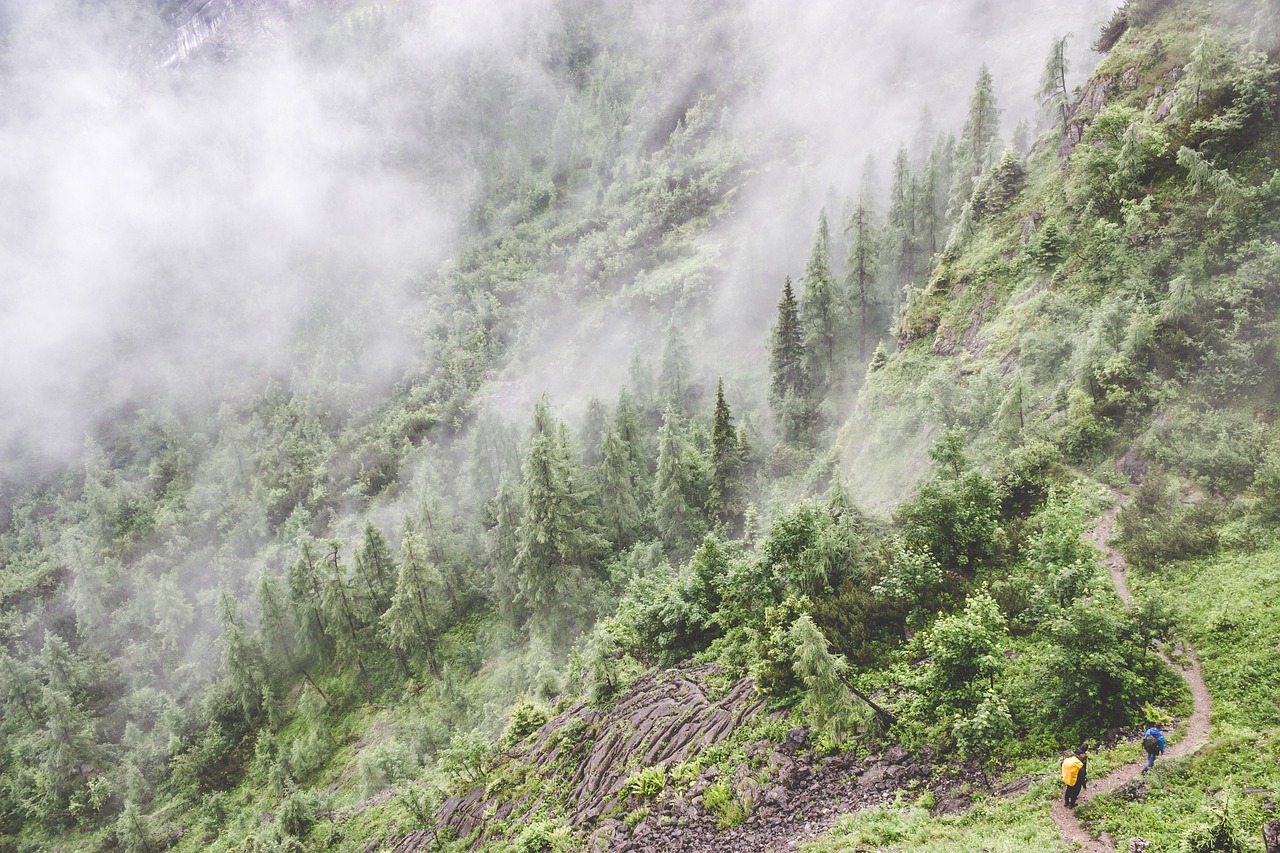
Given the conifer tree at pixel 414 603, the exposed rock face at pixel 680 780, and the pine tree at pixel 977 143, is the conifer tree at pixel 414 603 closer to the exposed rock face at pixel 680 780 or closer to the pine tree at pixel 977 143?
the exposed rock face at pixel 680 780

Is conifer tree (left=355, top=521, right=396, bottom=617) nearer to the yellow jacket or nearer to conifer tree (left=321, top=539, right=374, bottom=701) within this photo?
conifer tree (left=321, top=539, right=374, bottom=701)

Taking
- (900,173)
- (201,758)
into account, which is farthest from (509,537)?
(900,173)

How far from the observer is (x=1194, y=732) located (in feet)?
41.4

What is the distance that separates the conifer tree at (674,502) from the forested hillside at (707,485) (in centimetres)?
33

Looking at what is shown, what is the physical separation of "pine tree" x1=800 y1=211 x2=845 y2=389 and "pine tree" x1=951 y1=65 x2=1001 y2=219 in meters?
12.7

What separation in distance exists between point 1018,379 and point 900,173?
56582 millimetres

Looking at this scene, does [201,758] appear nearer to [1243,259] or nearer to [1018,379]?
[1018,379]

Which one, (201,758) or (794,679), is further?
(201,758)

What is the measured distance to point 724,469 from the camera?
2005 inches

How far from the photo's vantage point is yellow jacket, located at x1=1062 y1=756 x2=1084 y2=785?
38.6ft

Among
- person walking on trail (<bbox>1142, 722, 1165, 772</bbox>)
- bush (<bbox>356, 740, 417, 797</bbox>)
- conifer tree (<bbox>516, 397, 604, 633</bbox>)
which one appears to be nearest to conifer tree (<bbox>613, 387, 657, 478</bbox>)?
conifer tree (<bbox>516, 397, 604, 633</bbox>)

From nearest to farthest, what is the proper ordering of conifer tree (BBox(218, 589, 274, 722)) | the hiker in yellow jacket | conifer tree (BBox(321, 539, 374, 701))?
1. the hiker in yellow jacket
2. conifer tree (BBox(321, 539, 374, 701))
3. conifer tree (BBox(218, 589, 274, 722))

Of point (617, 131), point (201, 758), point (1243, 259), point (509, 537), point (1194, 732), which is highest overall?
point (617, 131)

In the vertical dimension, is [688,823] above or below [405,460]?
above
